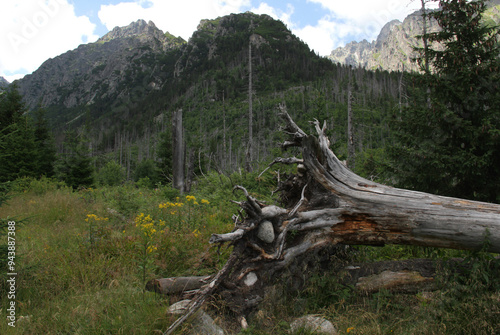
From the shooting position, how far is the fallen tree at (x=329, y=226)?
3249mm

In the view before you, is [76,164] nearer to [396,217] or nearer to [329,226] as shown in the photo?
[329,226]

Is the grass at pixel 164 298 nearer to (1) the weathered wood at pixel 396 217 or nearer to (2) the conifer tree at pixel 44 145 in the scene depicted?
(1) the weathered wood at pixel 396 217

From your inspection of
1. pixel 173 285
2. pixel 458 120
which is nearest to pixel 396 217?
pixel 458 120

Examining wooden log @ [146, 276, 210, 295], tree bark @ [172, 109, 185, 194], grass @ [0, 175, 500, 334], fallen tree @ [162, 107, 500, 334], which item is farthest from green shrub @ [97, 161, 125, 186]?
fallen tree @ [162, 107, 500, 334]

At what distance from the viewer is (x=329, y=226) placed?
12.4ft

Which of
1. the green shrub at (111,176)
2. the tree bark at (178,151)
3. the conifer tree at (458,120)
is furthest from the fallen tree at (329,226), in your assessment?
the green shrub at (111,176)

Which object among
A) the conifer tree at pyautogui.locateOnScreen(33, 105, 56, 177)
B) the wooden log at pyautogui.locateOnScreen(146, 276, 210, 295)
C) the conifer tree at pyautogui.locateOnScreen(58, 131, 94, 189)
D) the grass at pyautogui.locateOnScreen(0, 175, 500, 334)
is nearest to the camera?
the grass at pyautogui.locateOnScreen(0, 175, 500, 334)

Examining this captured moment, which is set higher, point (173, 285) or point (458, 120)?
point (458, 120)

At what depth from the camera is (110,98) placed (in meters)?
173

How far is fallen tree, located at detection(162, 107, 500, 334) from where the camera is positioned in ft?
10.7

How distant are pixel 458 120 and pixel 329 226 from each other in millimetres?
3500

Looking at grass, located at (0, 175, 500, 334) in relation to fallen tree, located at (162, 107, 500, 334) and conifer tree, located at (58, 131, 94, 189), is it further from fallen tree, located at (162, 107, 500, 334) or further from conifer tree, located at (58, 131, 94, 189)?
conifer tree, located at (58, 131, 94, 189)

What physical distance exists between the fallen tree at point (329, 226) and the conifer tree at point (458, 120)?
165 cm

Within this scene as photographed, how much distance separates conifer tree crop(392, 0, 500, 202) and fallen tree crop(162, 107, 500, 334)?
5.42ft
